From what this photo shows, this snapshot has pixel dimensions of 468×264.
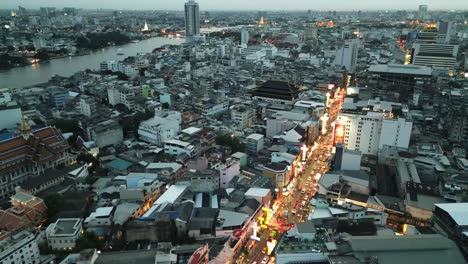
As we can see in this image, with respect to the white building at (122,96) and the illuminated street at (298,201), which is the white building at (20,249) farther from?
the white building at (122,96)

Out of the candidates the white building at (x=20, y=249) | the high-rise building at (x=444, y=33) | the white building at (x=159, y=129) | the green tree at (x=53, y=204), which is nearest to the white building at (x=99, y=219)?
the green tree at (x=53, y=204)

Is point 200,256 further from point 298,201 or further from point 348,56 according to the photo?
point 348,56

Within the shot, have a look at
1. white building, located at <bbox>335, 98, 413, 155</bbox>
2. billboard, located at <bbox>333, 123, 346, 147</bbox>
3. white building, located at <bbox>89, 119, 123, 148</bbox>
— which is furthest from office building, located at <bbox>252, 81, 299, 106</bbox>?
white building, located at <bbox>89, 119, 123, 148</bbox>

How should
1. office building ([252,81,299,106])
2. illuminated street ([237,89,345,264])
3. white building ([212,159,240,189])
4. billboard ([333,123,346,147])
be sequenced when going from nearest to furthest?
illuminated street ([237,89,345,264]), white building ([212,159,240,189]), billboard ([333,123,346,147]), office building ([252,81,299,106])

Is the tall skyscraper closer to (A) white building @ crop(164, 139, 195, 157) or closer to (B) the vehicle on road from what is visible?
(A) white building @ crop(164, 139, 195, 157)

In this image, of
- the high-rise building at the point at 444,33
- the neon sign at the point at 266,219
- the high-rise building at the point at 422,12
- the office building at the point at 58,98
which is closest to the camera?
the neon sign at the point at 266,219

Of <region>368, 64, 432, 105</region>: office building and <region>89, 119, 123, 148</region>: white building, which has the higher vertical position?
<region>368, 64, 432, 105</region>: office building
